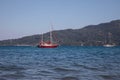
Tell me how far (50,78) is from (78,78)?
2.05 metres

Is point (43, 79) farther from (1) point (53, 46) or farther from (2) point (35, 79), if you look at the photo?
(1) point (53, 46)

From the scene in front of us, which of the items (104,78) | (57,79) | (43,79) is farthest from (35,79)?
(104,78)

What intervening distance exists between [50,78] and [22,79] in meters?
2.02

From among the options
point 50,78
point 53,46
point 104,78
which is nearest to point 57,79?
point 50,78

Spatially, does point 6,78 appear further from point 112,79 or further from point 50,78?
point 112,79

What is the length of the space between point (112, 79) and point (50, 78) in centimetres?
445

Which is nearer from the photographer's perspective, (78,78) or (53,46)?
(78,78)

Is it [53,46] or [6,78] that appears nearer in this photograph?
[6,78]

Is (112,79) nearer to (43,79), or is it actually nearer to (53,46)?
(43,79)

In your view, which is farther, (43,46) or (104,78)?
(43,46)

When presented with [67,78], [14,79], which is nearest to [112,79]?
[67,78]

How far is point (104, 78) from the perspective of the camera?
16.9 m

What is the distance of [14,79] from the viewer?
53.8 feet

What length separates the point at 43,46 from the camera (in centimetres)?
13050
